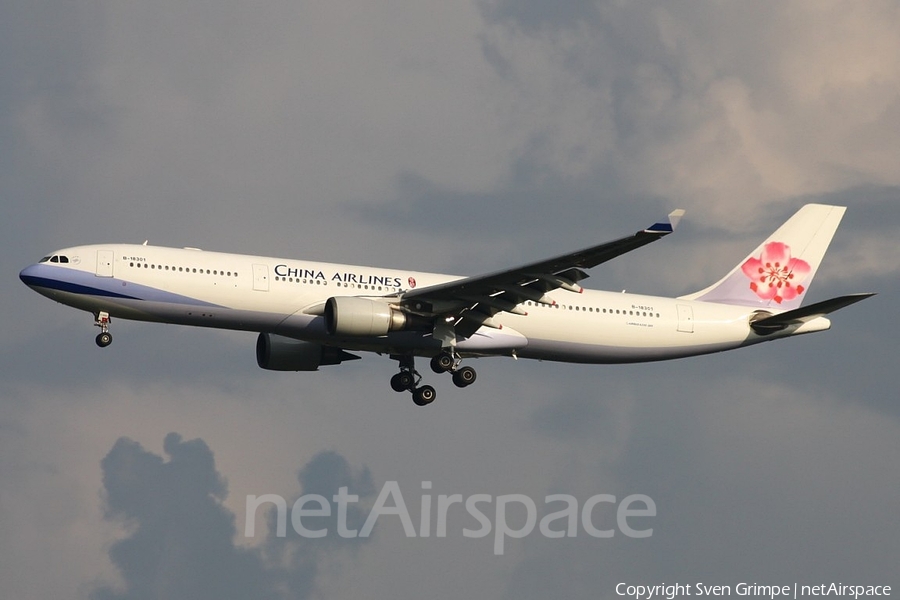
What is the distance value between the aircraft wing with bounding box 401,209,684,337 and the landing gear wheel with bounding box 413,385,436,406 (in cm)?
371

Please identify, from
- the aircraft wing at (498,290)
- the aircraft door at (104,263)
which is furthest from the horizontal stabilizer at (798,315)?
the aircraft door at (104,263)

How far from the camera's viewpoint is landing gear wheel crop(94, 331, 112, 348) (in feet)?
170

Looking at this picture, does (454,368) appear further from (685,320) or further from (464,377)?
(685,320)

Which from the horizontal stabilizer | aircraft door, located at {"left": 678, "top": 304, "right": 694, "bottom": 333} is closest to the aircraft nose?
aircraft door, located at {"left": 678, "top": 304, "right": 694, "bottom": 333}

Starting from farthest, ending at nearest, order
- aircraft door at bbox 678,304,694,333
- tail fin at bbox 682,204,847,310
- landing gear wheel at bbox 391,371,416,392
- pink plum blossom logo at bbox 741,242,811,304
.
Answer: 1. pink plum blossom logo at bbox 741,242,811,304
2. tail fin at bbox 682,204,847,310
3. aircraft door at bbox 678,304,694,333
4. landing gear wheel at bbox 391,371,416,392

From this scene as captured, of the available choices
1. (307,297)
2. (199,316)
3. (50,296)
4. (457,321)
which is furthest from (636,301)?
(50,296)

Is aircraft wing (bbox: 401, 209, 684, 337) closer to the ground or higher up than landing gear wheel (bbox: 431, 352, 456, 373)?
higher up

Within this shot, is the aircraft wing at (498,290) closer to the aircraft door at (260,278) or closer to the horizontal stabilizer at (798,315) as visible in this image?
the aircraft door at (260,278)

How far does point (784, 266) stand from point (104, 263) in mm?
28071

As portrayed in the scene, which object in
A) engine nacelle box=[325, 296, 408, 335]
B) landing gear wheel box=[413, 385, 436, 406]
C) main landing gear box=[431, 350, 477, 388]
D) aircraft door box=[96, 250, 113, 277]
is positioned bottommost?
landing gear wheel box=[413, 385, 436, 406]

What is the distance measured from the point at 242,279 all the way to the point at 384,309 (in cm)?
494

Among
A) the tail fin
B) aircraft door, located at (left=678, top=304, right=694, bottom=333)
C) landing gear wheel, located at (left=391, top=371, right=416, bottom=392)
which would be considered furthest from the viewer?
the tail fin

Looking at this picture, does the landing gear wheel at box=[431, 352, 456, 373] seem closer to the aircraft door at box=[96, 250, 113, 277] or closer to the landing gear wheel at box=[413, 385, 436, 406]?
the landing gear wheel at box=[413, 385, 436, 406]

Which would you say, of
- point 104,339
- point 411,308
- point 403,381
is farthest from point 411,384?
point 104,339
